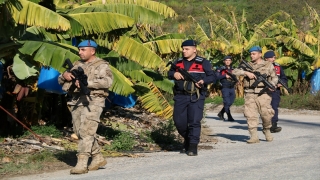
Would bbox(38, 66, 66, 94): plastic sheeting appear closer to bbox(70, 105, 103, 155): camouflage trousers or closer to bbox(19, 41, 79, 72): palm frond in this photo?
bbox(19, 41, 79, 72): palm frond

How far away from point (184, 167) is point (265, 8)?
49.8 meters

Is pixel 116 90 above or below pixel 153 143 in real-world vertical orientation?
above

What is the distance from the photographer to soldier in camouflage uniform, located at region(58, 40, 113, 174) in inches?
340

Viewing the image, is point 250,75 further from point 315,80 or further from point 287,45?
point 315,80

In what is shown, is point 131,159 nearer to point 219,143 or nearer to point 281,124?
point 219,143

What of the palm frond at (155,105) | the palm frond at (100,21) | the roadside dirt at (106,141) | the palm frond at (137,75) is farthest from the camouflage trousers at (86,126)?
the palm frond at (155,105)

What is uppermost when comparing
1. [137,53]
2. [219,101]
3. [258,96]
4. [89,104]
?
[137,53]

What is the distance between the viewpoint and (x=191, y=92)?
34.9 ft

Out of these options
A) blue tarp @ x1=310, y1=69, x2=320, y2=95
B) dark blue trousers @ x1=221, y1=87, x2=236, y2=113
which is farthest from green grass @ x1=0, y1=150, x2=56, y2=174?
blue tarp @ x1=310, y1=69, x2=320, y2=95

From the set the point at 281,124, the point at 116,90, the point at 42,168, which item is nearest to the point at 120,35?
the point at 116,90

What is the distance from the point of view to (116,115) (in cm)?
1750

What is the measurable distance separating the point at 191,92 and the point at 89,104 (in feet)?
7.69

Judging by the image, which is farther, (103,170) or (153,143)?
(153,143)

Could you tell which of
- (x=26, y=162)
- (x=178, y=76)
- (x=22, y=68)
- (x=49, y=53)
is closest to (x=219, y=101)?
(x=22, y=68)
